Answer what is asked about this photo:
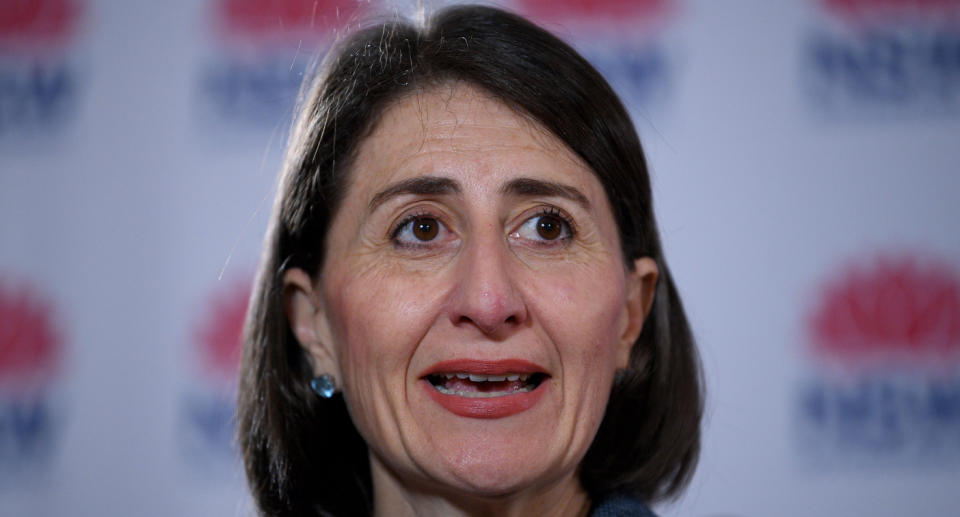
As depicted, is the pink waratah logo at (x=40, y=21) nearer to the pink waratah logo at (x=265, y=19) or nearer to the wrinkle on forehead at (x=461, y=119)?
the pink waratah logo at (x=265, y=19)

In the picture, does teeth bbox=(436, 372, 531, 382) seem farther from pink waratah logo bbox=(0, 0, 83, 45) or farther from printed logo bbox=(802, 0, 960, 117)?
pink waratah logo bbox=(0, 0, 83, 45)

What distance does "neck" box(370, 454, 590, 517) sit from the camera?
1494 millimetres

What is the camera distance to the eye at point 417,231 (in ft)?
4.77

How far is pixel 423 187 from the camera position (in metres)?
1.44

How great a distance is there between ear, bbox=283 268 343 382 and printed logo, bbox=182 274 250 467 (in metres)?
1.09

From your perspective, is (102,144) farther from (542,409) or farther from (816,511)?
(816,511)

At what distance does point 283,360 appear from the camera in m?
1.75

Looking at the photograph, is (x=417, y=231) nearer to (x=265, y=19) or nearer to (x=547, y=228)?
(x=547, y=228)

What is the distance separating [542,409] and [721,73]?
59.5 inches

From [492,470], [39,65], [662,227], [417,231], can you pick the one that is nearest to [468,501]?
[492,470]

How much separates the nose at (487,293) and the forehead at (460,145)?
0.11 metres

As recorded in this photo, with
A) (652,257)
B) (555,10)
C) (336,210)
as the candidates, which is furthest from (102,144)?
(652,257)

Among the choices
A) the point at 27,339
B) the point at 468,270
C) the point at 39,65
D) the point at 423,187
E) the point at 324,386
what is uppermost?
the point at 39,65

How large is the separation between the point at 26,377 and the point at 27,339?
103 millimetres
